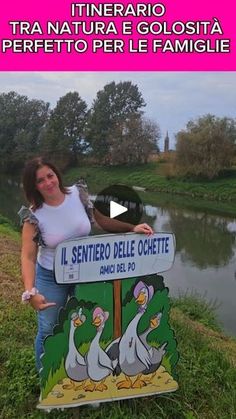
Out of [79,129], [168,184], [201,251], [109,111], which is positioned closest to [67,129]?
[79,129]

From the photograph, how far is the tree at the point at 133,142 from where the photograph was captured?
129 feet

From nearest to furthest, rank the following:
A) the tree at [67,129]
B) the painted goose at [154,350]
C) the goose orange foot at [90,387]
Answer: the goose orange foot at [90,387]
the painted goose at [154,350]
the tree at [67,129]

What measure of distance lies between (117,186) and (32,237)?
0.59 metres

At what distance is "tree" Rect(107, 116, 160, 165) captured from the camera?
39250mm

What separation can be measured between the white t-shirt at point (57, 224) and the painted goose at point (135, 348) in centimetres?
48

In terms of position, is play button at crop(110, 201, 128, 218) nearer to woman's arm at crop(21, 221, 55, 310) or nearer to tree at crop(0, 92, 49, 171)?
woman's arm at crop(21, 221, 55, 310)

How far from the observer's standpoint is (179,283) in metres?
9.87

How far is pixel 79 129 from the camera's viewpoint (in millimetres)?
43469

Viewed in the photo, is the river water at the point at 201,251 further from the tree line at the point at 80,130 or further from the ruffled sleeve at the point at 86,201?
the tree line at the point at 80,130

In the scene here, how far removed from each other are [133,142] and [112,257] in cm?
3719

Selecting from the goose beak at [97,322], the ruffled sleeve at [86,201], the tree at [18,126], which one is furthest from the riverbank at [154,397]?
the tree at [18,126]

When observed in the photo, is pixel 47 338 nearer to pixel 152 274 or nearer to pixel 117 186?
pixel 152 274

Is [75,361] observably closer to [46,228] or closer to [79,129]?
[46,228]

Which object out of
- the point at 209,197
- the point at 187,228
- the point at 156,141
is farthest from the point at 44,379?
the point at 156,141
